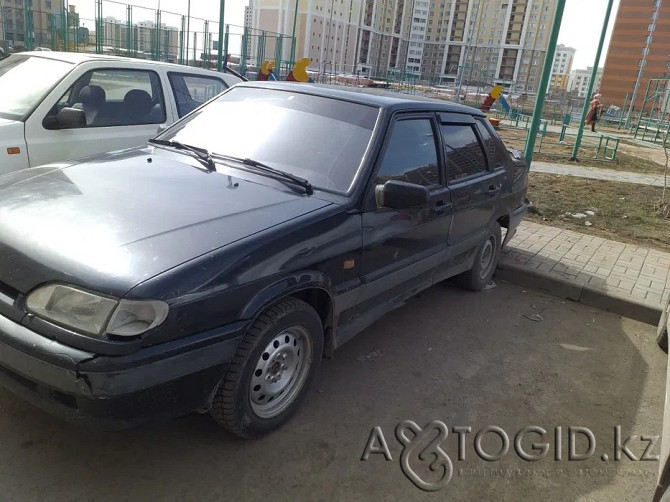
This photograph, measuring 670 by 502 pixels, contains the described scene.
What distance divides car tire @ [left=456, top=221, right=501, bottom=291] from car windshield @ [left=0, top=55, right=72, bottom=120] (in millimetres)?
4357

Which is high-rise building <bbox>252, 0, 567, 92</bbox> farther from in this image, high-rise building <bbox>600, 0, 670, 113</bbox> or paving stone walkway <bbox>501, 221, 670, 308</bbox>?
paving stone walkway <bbox>501, 221, 670, 308</bbox>

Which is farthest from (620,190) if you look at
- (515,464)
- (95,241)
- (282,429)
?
(95,241)

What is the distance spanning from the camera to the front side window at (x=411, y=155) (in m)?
3.45

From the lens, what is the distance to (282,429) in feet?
9.73

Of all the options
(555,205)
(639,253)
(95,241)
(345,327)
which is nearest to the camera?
(95,241)

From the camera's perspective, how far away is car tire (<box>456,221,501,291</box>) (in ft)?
16.6

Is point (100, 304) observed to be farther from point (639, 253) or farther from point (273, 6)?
point (273, 6)

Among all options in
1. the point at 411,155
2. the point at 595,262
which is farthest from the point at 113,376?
the point at 595,262

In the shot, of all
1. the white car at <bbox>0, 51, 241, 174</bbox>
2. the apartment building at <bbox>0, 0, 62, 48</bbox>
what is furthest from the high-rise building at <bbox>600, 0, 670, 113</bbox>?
the white car at <bbox>0, 51, 241, 174</bbox>

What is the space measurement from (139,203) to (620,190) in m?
10.5

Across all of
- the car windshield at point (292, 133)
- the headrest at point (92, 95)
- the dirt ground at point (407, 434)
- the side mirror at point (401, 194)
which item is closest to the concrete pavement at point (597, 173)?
the dirt ground at point (407, 434)

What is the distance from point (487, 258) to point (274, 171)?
115 inches

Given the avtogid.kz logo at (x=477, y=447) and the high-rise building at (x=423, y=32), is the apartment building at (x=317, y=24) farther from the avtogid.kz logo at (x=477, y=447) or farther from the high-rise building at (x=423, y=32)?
the avtogid.kz logo at (x=477, y=447)

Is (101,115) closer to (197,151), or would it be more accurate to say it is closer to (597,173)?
(197,151)
